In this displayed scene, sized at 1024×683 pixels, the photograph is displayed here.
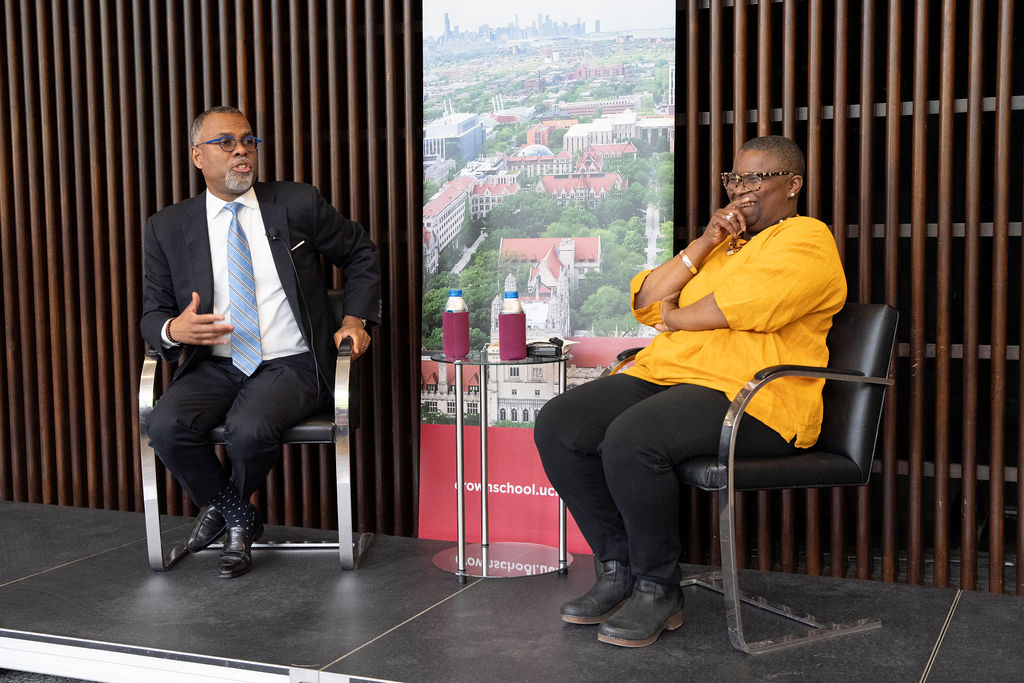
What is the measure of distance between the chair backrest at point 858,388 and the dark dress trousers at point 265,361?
1533 mm

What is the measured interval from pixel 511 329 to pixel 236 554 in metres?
1.17

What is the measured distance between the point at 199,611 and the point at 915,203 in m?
2.52

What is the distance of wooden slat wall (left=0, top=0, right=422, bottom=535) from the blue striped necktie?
0.64 metres

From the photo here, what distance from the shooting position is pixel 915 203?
3242 mm

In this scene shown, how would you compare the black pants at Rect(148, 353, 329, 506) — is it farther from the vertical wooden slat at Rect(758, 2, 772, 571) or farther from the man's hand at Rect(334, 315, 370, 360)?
the vertical wooden slat at Rect(758, 2, 772, 571)

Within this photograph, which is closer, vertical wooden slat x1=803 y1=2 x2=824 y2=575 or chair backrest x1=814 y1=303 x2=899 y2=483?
chair backrest x1=814 y1=303 x2=899 y2=483

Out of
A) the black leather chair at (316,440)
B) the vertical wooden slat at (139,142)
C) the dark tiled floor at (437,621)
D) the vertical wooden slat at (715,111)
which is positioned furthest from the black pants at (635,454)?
the vertical wooden slat at (139,142)

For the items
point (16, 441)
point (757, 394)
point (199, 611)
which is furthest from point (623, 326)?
point (16, 441)

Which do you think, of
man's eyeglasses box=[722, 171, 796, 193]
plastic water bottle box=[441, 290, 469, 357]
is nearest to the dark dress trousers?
plastic water bottle box=[441, 290, 469, 357]

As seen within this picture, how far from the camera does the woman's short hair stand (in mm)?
2811

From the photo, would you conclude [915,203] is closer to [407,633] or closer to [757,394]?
[757,394]

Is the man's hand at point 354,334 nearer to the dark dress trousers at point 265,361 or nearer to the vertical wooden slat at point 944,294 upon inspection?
the dark dress trousers at point 265,361

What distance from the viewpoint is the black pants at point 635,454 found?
257 centimetres

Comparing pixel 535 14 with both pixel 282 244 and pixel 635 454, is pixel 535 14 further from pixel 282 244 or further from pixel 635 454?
pixel 635 454
